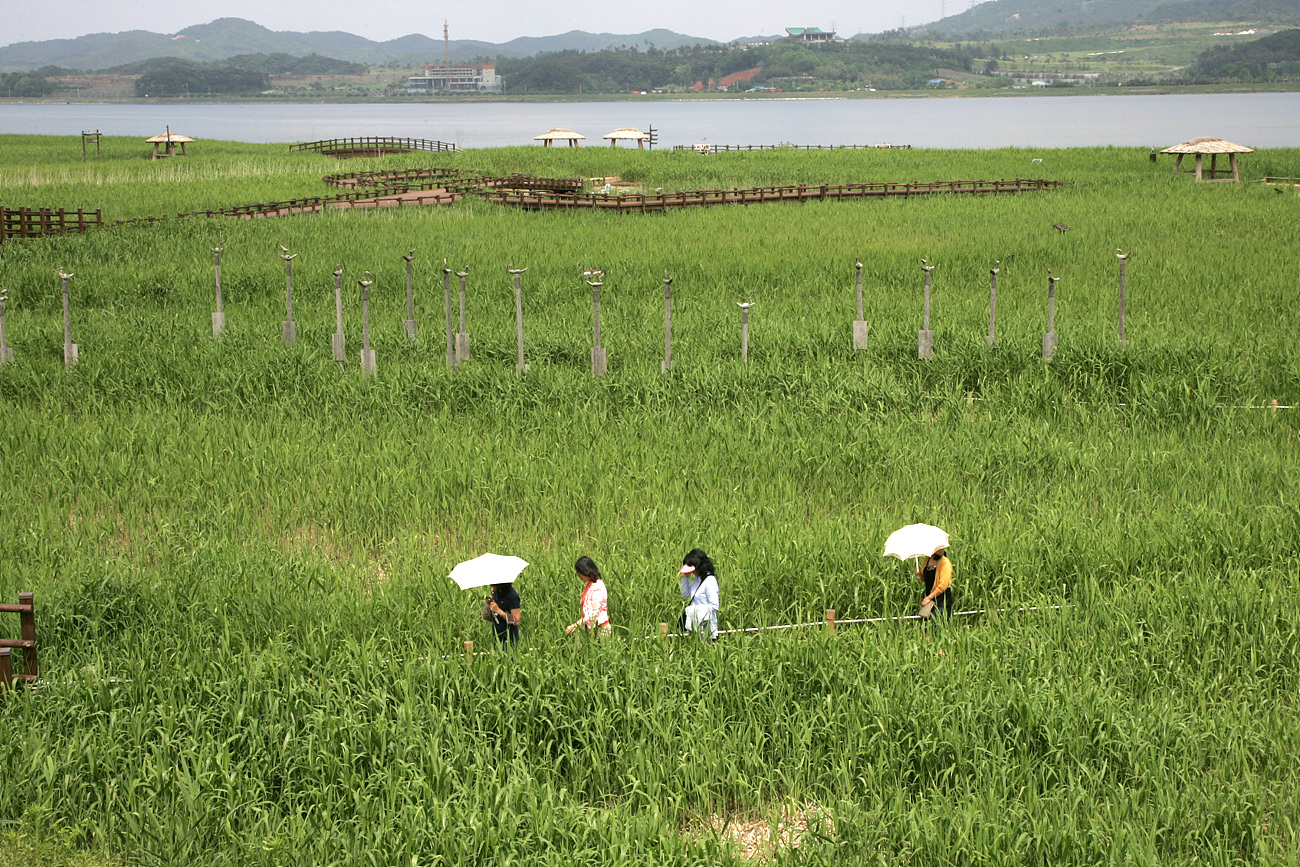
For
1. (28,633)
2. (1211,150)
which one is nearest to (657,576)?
(28,633)

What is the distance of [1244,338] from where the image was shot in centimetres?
2000

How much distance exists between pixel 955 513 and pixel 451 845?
24.5 feet

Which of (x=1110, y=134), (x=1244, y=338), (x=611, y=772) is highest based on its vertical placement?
(x=1110, y=134)

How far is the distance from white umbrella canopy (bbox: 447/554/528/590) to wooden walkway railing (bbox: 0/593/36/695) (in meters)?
3.01

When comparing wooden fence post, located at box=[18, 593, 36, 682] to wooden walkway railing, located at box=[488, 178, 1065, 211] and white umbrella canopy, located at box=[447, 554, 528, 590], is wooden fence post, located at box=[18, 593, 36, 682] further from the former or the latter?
wooden walkway railing, located at box=[488, 178, 1065, 211]

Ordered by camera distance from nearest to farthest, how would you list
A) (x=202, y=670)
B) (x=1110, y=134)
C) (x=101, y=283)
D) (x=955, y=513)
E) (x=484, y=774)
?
(x=484, y=774) → (x=202, y=670) → (x=955, y=513) → (x=101, y=283) → (x=1110, y=134)

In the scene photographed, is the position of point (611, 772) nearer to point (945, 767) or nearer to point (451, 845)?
point (451, 845)

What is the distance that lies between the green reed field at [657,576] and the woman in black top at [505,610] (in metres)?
0.26

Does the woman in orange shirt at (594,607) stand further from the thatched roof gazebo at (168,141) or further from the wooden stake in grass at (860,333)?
the thatched roof gazebo at (168,141)

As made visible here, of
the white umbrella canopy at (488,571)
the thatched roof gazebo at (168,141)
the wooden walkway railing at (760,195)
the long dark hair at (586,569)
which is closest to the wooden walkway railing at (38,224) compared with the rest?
the wooden walkway railing at (760,195)

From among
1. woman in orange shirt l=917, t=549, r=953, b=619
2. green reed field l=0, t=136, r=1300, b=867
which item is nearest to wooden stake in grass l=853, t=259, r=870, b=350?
green reed field l=0, t=136, r=1300, b=867

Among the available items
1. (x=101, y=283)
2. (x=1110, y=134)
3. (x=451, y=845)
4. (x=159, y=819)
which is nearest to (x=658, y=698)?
(x=451, y=845)

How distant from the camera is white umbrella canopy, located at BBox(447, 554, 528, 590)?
912 centimetres

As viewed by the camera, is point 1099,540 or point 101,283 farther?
point 101,283
